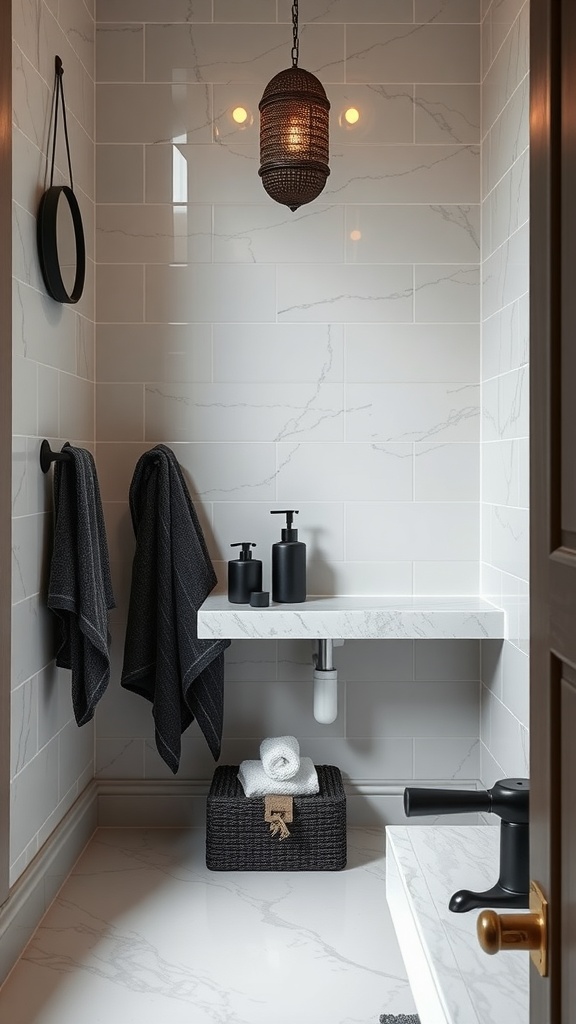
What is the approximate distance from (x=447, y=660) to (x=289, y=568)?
0.54 m

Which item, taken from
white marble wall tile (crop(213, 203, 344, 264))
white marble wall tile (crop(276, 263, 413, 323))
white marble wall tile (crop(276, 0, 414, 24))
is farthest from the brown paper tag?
white marble wall tile (crop(276, 0, 414, 24))

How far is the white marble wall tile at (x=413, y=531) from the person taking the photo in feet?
7.70

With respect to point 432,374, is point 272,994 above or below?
below

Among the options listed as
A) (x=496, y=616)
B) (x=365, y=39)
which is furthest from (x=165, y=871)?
(x=365, y=39)

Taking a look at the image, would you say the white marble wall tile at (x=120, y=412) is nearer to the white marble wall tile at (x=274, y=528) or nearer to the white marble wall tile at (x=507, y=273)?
the white marble wall tile at (x=274, y=528)

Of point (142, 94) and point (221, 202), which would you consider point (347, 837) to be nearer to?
point (221, 202)

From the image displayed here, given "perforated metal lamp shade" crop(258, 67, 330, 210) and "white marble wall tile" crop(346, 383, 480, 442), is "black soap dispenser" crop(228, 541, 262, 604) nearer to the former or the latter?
"white marble wall tile" crop(346, 383, 480, 442)

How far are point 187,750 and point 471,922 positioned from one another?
4.50 feet

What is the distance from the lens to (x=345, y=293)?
7.66ft

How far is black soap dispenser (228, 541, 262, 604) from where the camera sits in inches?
85.7

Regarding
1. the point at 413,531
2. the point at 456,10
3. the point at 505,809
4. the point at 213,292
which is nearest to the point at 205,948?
the point at 505,809

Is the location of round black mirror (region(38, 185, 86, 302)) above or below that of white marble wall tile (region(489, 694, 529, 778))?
above

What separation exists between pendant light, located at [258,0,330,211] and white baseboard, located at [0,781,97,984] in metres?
1.55

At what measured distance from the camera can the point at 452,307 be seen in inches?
92.0
